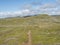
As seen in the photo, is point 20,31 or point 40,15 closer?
point 20,31

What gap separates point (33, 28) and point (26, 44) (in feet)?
156

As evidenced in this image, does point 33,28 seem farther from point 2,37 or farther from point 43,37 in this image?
point 2,37

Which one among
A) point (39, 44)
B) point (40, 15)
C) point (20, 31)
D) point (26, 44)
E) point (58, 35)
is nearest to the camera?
point (26, 44)

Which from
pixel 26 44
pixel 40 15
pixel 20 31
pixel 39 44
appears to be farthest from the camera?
pixel 40 15

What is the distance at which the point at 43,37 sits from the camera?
48.2 m

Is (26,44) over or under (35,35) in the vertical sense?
over

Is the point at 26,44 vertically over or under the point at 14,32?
over

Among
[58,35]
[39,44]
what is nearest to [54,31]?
[58,35]

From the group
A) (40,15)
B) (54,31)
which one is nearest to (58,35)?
(54,31)

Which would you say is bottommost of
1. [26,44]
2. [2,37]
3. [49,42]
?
[49,42]

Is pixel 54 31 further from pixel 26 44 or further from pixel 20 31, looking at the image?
pixel 26 44

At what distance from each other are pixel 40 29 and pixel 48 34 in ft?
10.9

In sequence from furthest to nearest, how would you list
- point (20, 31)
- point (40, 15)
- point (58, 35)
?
point (40, 15) → point (58, 35) → point (20, 31)

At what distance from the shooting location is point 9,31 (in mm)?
48750
